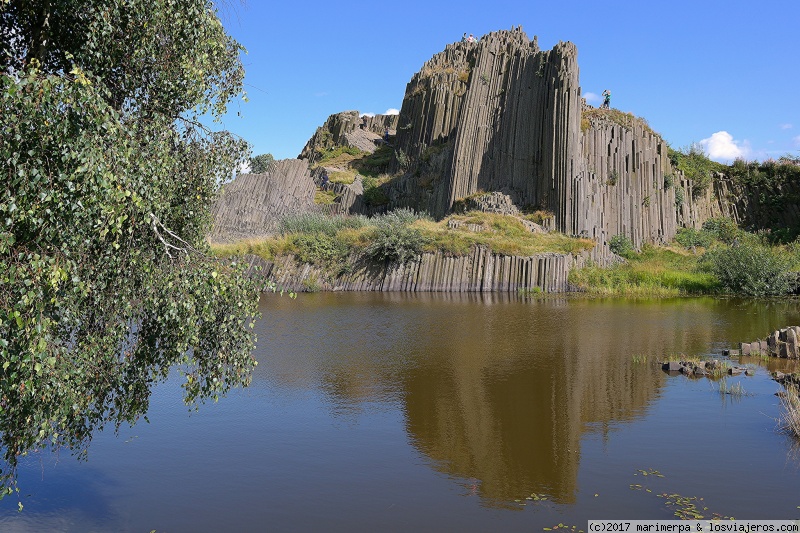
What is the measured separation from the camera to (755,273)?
82.8 feet

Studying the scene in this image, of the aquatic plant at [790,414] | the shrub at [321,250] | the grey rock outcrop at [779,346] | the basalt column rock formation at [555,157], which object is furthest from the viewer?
the basalt column rock formation at [555,157]

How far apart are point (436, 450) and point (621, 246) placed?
25.7 meters

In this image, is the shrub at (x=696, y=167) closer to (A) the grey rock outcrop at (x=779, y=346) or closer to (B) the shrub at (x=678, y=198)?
(B) the shrub at (x=678, y=198)

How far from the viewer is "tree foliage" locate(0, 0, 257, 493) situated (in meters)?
4.78

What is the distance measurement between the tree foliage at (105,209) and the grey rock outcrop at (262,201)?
31.0m

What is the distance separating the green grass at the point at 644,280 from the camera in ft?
87.1

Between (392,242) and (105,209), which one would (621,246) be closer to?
(392,242)

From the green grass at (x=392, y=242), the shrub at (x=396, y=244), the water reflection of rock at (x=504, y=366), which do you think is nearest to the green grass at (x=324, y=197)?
the green grass at (x=392, y=242)

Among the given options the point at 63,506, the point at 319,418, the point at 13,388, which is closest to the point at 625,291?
the point at 319,418

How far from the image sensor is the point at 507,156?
3709 centimetres

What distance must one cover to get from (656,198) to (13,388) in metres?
34.9

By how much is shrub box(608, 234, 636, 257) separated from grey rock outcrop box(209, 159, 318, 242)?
17.4m

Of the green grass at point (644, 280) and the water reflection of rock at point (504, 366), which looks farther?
the green grass at point (644, 280)

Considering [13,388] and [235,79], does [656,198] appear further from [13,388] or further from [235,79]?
[13,388]
